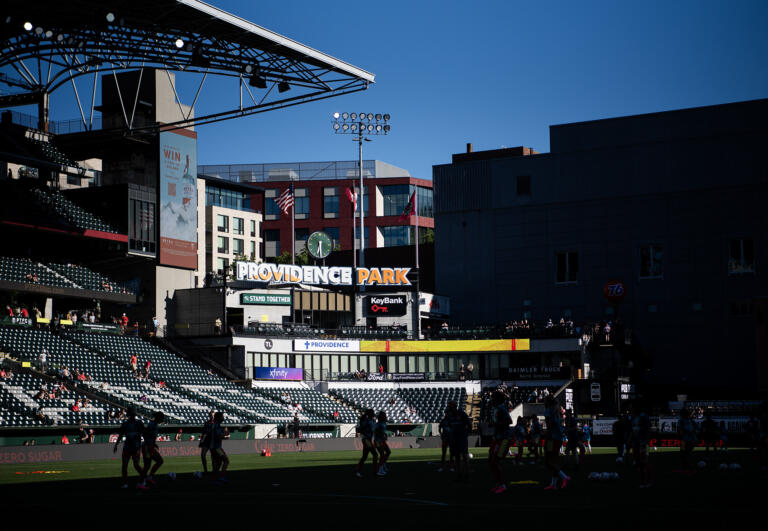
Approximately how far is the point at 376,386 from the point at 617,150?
31.8 metres

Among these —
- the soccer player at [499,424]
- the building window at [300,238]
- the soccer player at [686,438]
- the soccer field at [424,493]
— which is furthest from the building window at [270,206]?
the soccer player at [499,424]

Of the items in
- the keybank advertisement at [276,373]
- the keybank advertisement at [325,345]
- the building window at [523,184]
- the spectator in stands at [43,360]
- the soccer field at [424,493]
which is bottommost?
the soccer field at [424,493]

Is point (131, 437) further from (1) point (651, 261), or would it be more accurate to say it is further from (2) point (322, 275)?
(1) point (651, 261)

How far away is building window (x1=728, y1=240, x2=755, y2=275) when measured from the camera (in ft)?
285

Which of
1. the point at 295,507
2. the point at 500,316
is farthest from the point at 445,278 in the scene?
the point at 295,507

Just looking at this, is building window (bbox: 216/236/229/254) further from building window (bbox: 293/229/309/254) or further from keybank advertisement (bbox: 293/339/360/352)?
keybank advertisement (bbox: 293/339/360/352)

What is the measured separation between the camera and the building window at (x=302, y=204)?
144 m

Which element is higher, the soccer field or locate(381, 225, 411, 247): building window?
locate(381, 225, 411, 247): building window

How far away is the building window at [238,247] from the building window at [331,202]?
1560cm

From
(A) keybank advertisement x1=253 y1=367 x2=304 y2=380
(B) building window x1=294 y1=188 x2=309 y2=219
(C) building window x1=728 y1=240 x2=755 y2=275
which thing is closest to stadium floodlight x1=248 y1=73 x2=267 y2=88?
(A) keybank advertisement x1=253 y1=367 x2=304 y2=380

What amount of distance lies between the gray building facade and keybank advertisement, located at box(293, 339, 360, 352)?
52.7ft

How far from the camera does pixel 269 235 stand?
479 feet

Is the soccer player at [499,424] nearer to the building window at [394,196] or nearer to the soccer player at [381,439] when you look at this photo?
the soccer player at [381,439]

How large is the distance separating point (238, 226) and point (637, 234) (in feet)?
194
